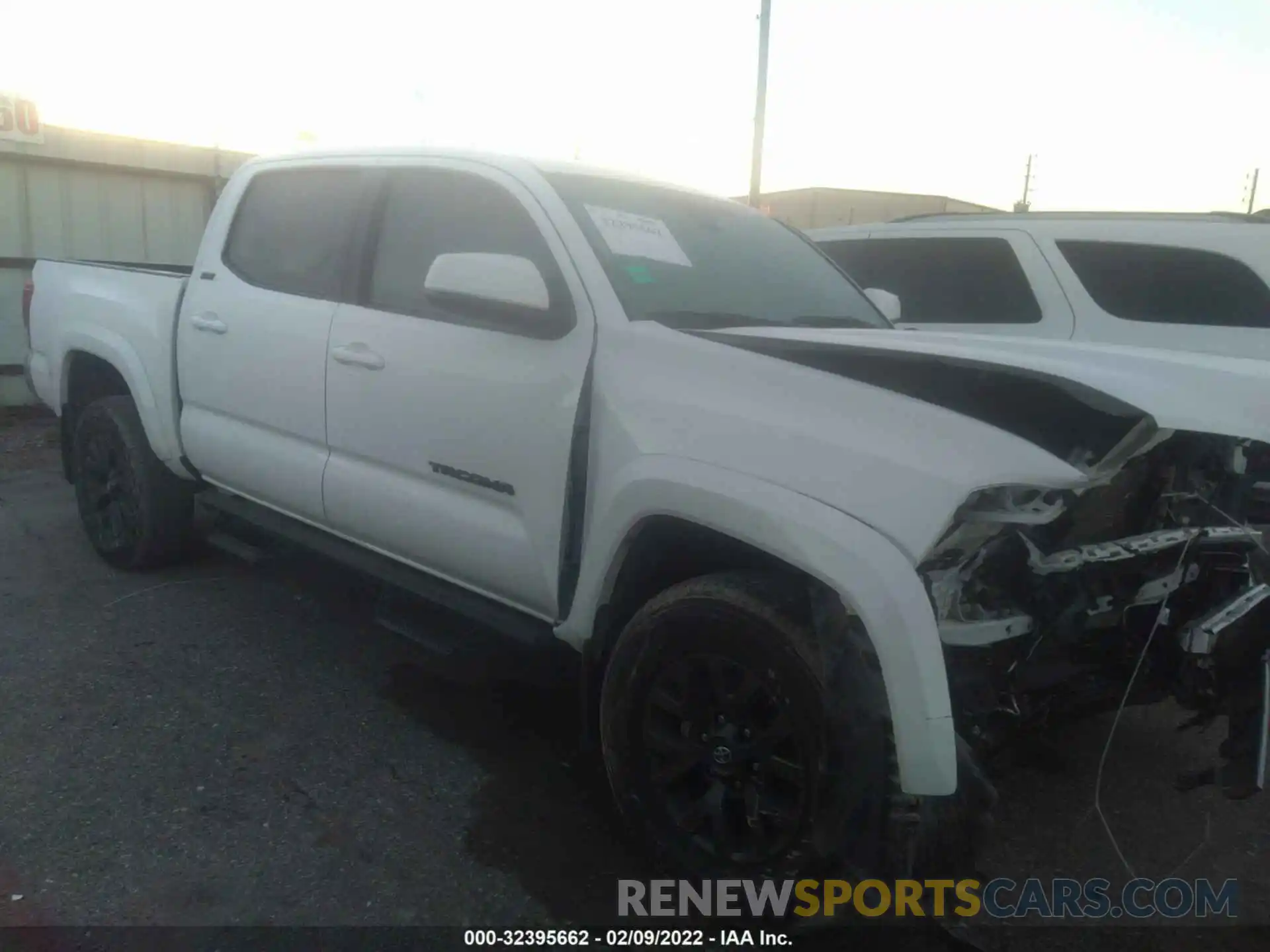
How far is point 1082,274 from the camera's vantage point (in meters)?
5.11

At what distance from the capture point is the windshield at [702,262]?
2.83 m

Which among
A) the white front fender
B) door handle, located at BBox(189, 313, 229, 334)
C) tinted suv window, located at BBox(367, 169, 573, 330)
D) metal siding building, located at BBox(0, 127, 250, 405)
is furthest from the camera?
metal siding building, located at BBox(0, 127, 250, 405)

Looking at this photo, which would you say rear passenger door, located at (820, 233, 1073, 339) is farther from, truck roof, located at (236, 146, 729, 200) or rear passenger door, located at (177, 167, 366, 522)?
rear passenger door, located at (177, 167, 366, 522)

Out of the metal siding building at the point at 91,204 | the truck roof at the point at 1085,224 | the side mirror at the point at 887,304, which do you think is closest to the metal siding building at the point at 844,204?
the metal siding building at the point at 91,204

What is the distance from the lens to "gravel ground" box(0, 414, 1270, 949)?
98.4 inches

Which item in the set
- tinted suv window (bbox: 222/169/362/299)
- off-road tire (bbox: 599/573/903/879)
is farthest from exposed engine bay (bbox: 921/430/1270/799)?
tinted suv window (bbox: 222/169/362/299)

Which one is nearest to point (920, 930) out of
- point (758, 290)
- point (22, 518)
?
point (758, 290)

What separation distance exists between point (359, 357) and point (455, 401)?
51cm

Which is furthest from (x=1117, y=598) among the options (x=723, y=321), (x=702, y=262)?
(x=702, y=262)

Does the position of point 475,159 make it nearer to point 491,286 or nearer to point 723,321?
point 491,286

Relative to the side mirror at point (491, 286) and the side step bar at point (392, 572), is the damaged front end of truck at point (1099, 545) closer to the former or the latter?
the side mirror at point (491, 286)

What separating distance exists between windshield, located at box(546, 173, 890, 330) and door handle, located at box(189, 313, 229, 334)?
63.5 inches

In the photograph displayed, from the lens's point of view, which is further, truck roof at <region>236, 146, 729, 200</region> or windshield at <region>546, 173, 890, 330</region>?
truck roof at <region>236, 146, 729, 200</region>

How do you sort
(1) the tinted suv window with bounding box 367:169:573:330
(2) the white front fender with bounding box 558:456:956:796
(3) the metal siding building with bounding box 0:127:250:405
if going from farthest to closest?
(3) the metal siding building with bounding box 0:127:250:405, (1) the tinted suv window with bounding box 367:169:573:330, (2) the white front fender with bounding box 558:456:956:796
